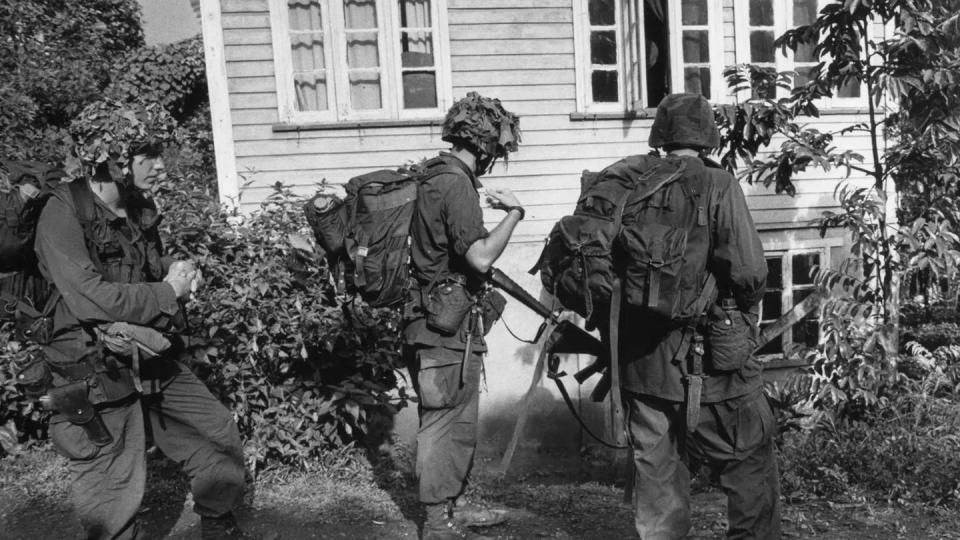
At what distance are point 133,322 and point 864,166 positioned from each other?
7366 millimetres

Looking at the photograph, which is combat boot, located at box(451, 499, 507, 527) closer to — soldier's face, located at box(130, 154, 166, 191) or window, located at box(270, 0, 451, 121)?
soldier's face, located at box(130, 154, 166, 191)

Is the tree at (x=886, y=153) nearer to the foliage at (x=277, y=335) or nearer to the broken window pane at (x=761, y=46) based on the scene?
the broken window pane at (x=761, y=46)

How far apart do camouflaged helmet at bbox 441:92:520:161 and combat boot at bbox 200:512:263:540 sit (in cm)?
210

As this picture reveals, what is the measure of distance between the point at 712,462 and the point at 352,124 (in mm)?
4983

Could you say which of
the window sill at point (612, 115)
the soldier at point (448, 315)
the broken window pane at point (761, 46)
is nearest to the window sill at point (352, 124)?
the window sill at point (612, 115)

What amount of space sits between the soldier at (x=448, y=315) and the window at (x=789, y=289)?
200 inches

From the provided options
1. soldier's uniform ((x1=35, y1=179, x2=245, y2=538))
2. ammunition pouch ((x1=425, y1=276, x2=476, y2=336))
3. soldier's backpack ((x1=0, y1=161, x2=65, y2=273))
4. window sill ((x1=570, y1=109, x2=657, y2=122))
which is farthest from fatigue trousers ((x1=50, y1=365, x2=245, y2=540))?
window sill ((x1=570, y1=109, x2=657, y2=122))

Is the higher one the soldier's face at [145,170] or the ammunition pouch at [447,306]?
the soldier's face at [145,170]

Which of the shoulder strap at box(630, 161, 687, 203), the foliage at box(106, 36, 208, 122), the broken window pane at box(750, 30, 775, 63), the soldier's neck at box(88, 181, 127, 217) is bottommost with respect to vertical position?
the shoulder strap at box(630, 161, 687, 203)

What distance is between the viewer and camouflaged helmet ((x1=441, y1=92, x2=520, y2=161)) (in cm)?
366

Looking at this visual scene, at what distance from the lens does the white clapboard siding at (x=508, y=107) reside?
23.1 ft

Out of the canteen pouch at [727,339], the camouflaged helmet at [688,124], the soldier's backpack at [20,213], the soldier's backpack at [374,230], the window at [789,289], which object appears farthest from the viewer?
the window at [789,289]

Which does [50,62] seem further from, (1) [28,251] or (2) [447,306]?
(2) [447,306]

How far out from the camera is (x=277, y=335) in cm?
499
